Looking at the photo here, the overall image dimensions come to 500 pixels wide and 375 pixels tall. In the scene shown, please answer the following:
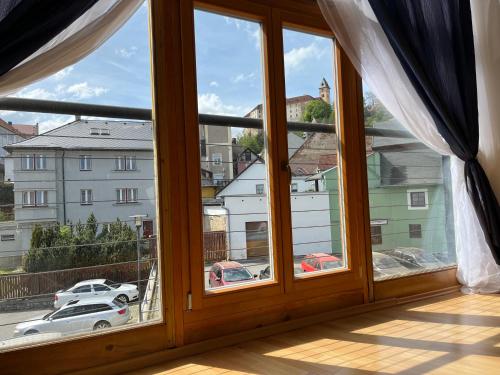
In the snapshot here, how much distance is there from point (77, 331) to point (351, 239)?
157cm

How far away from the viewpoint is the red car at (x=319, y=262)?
93.2 inches

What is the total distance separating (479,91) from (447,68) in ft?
1.24

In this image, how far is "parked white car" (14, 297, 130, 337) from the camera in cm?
165

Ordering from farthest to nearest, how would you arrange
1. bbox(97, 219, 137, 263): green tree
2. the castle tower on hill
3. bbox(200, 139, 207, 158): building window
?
the castle tower on hill < bbox(200, 139, 207, 158): building window < bbox(97, 219, 137, 263): green tree

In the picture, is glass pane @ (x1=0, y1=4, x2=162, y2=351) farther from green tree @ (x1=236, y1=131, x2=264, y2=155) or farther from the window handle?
the window handle

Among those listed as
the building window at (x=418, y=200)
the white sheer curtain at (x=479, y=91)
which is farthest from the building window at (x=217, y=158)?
the building window at (x=418, y=200)

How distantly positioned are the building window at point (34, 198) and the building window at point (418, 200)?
227 centimetres

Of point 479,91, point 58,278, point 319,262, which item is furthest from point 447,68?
point 58,278

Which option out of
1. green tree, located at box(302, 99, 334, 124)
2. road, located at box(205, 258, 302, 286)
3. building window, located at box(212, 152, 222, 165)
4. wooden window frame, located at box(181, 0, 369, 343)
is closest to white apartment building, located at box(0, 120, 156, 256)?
wooden window frame, located at box(181, 0, 369, 343)

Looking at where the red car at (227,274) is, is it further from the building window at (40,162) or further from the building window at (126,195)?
the building window at (40,162)

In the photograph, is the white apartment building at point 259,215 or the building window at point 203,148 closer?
the building window at point 203,148

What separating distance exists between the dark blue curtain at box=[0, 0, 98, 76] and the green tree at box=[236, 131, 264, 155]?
100 centimetres

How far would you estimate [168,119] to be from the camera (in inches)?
75.4

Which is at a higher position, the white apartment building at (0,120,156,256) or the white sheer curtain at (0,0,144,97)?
the white sheer curtain at (0,0,144,97)
